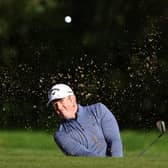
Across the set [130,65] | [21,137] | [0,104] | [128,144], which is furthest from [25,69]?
[128,144]

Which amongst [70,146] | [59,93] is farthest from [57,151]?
[70,146]

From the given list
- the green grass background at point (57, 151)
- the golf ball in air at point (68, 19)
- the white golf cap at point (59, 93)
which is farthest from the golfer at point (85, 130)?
the golf ball in air at point (68, 19)

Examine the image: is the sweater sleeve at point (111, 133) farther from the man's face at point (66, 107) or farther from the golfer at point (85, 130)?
the man's face at point (66, 107)

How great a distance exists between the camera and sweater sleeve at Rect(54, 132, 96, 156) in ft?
15.2

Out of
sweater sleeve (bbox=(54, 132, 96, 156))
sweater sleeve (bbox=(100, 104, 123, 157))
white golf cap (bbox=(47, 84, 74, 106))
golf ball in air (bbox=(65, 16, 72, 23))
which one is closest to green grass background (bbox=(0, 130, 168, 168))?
sweater sleeve (bbox=(54, 132, 96, 156))

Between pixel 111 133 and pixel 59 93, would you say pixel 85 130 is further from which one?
pixel 59 93

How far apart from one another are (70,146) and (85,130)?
11 centimetres

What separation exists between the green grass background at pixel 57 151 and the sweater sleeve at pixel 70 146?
6cm

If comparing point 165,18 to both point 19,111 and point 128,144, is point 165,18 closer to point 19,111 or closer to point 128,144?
point 19,111

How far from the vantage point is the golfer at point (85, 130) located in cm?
464

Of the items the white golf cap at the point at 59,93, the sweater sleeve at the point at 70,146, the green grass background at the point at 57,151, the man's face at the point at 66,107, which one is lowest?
the green grass background at the point at 57,151

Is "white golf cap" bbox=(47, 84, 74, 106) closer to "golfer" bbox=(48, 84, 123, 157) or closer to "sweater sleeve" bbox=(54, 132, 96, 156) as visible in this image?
"golfer" bbox=(48, 84, 123, 157)

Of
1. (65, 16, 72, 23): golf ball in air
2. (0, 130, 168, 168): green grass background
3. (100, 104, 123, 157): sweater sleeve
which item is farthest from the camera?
(65, 16, 72, 23): golf ball in air

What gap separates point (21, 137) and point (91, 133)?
770 centimetres
